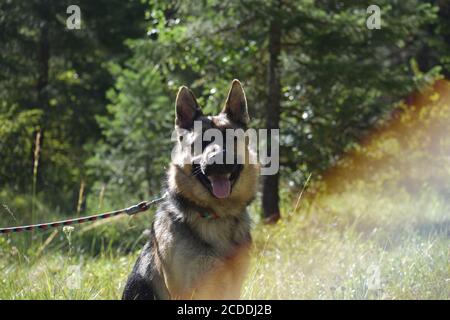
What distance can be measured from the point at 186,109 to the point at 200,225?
0.98 m

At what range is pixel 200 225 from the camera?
4.55 metres

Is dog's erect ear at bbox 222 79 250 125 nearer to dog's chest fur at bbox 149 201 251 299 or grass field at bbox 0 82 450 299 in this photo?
dog's chest fur at bbox 149 201 251 299

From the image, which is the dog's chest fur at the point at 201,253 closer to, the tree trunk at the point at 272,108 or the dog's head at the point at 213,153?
the dog's head at the point at 213,153

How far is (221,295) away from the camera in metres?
4.29

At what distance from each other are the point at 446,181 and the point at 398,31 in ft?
10.7

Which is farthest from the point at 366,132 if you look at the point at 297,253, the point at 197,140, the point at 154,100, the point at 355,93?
the point at 197,140

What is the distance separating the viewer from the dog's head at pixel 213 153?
180 inches

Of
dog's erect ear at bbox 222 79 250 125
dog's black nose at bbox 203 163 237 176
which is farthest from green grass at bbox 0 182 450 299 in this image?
dog's erect ear at bbox 222 79 250 125

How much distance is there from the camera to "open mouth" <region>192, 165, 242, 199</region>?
4.55 meters
